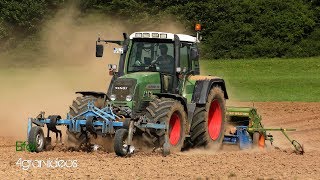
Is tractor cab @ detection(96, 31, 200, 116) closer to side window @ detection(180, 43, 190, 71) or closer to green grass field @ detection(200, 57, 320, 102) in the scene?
side window @ detection(180, 43, 190, 71)

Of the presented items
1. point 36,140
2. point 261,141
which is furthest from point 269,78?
point 36,140

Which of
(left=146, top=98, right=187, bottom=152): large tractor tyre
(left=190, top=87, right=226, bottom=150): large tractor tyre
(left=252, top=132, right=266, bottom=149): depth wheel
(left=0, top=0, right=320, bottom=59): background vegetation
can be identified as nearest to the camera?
(left=146, top=98, right=187, bottom=152): large tractor tyre

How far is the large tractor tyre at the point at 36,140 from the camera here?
44.8 ft

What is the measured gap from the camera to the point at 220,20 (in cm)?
5088

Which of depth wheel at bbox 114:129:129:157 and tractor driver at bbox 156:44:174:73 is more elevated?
tractor driver at bbox 156:44:174:73

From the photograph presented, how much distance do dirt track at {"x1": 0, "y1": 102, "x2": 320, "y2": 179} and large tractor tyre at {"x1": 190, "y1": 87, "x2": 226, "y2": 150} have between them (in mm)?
279

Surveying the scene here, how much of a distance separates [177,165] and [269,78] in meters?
29.1

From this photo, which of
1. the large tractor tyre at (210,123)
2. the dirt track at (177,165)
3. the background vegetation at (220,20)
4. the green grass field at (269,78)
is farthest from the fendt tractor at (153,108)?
the background vegetation at (220,20)

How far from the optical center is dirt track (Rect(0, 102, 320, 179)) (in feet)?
35.8

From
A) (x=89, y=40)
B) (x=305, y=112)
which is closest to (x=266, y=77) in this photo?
(x=89, y=40)

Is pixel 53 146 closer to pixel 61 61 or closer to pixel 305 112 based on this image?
pixel 305 112

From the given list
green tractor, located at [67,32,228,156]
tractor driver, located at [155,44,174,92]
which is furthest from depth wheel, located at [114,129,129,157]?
tractor driver, located at [155,44,174,92]

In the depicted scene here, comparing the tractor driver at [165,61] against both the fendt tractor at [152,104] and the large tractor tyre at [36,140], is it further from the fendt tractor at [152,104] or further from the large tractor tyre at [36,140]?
the large tractor tyre at [36,140]

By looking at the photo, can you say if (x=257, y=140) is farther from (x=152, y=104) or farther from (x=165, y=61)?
(x=152, y=104)
